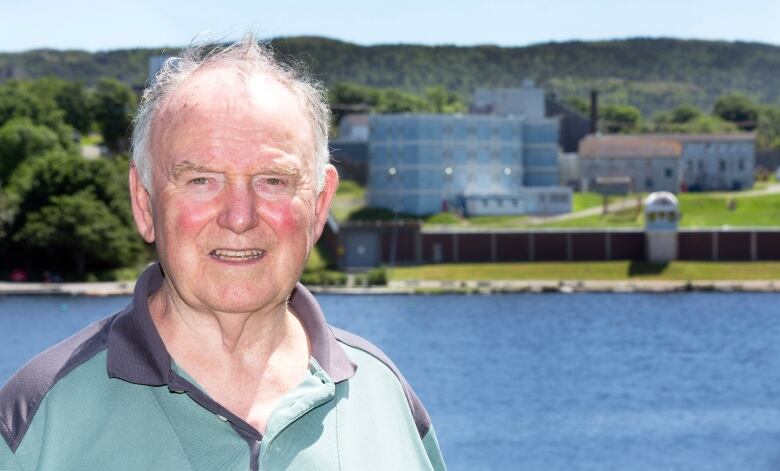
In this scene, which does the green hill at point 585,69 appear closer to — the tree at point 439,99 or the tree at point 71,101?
the tree at point 439,99

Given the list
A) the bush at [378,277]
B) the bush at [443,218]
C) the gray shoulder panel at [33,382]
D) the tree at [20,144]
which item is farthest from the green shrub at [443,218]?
the gray shoulder panel at [33,382]

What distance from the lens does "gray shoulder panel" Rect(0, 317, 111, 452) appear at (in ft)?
8.17

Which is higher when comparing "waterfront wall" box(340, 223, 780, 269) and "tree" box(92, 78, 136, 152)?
"tree" box(92, 78, 136, 152)

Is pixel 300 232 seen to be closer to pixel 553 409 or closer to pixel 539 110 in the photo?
pixel 553 409

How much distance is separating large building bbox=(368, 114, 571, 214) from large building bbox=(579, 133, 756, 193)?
11991mm

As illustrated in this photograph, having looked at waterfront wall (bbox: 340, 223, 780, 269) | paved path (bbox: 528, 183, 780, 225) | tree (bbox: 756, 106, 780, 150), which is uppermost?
tree (bbox: 756, 106, 780, 150)

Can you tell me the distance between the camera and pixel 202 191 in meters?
2.71

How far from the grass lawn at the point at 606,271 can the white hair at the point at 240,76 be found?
263 ft

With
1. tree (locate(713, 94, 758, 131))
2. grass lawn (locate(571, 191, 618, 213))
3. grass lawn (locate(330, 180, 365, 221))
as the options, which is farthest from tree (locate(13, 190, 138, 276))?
tree (locate(713, 94, 758, 131))

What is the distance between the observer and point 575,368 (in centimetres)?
6631

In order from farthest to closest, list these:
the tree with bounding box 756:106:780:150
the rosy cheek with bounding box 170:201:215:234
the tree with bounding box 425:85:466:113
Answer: the tree with bounding box 425:85:466:113 < the tree with bounding box 756:106:780:150 < the rosy cheek with bounding box 170:201:215:234

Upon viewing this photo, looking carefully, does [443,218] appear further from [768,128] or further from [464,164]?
[768,128]

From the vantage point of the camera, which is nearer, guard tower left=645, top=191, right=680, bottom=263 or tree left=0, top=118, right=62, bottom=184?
guard tower left=645, top=191, right=680, bottom=263

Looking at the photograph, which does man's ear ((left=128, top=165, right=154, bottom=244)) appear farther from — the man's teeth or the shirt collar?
the man's teeth
